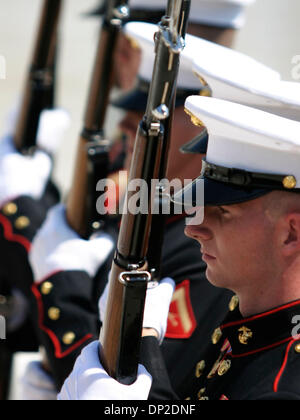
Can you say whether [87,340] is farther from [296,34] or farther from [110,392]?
[296,34]

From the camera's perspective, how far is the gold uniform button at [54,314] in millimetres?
2057

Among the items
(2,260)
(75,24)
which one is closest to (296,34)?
(2,260)

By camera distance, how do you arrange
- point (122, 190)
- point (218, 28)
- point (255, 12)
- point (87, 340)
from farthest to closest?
point (255, 12) < point (122, 190) < point (218, 28) < point (87, 340)

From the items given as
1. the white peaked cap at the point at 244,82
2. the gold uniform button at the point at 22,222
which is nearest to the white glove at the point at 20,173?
the gold uniform button at the point at 22,222

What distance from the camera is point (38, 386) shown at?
87.4 inches

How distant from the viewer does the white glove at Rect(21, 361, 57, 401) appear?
219 cm

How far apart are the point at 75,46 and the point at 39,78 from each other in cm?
459

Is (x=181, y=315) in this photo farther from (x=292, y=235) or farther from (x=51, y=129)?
(x=51, y=129)

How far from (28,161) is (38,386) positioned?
85cm

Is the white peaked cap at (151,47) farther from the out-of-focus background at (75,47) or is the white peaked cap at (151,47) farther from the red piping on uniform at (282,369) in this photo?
the red piping on uniform at (282,369)

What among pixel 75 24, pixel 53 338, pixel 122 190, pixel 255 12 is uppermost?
pixel 255 12

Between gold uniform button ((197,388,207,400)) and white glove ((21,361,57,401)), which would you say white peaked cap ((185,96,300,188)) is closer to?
gold uniform button ((197,388,207,400))

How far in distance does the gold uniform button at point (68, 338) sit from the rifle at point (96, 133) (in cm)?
33

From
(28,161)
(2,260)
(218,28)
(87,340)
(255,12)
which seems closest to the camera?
(87,340)
